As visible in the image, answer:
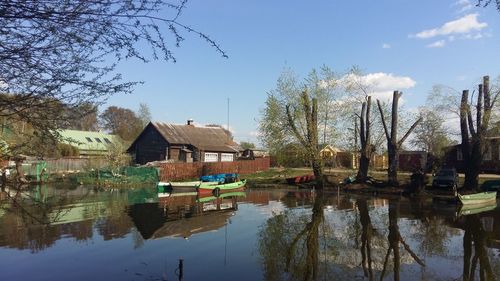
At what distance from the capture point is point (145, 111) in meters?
82.9

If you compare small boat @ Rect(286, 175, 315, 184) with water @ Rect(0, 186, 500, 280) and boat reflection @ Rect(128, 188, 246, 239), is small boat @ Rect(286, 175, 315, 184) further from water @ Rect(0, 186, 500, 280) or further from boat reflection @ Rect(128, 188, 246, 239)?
water @ Rect(0, 186, 500, 280)

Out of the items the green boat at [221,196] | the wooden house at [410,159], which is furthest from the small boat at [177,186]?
the wooden house at [410,159]

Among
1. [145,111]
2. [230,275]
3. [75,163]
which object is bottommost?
[230,275]

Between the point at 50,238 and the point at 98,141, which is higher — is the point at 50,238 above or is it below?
below

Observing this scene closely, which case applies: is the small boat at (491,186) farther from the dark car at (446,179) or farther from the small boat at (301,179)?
the small boat at (301,179)

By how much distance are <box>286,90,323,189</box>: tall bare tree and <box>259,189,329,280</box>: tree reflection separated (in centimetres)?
1779

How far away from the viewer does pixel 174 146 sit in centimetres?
5072

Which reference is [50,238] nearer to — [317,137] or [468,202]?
[468,202]

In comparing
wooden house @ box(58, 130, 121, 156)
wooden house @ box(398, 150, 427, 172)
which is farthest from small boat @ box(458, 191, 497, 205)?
wooden house @ box(58, 130, 121, 156)

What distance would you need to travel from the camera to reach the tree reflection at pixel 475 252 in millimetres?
11941

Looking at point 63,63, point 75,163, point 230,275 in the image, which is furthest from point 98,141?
point 63,63

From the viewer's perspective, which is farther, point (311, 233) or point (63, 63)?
point (311, 233)

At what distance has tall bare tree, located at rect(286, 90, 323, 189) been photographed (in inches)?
1599

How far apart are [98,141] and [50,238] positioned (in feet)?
167
